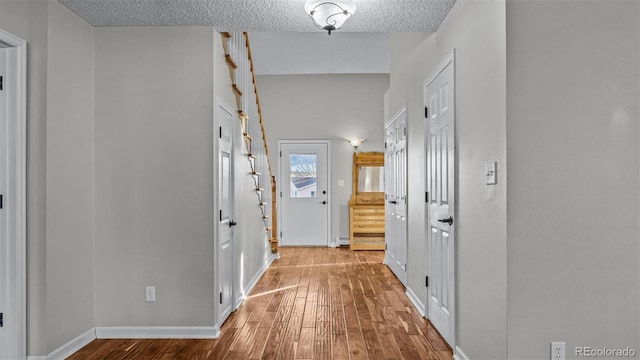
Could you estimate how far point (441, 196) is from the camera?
3.27 metres

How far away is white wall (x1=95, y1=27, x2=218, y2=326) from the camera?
325cm

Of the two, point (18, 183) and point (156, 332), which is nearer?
point (18, 183)

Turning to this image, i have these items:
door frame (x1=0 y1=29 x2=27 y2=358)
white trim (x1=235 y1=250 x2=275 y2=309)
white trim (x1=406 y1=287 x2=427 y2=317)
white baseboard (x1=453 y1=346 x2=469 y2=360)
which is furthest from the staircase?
white baseboard (x1=453 y1=346 x2=469 y2=360)

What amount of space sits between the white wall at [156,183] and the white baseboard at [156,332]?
43 millimetres

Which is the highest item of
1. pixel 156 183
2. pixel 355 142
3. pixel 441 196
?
pixel 355 142

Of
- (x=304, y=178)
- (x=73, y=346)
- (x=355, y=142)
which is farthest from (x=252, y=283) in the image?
(x=355, y=142)

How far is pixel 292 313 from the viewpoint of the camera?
381 cm

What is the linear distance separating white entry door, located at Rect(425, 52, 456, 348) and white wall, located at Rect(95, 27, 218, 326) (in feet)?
5.63

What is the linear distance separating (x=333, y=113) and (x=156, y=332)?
5.63m

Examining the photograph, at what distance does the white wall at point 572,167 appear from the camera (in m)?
2.06

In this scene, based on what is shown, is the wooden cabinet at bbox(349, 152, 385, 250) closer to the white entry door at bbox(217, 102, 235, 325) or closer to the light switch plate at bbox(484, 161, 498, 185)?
the white entry door at bbox(217, 102, 235, 325)

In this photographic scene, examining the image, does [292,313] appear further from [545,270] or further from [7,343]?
[545,270]

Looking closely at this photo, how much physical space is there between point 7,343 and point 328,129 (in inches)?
242

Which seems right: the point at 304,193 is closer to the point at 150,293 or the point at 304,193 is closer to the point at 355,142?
the point at 355,142
